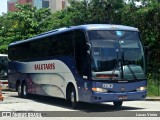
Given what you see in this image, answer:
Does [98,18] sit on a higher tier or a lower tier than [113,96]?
higher

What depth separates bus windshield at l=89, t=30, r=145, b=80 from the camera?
15820 millimetres

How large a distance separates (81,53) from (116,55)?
4.80 ft

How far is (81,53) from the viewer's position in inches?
654

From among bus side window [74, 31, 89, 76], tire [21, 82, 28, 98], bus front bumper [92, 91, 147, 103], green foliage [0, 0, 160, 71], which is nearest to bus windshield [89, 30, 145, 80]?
bus side window [74, 31, 89, 76]

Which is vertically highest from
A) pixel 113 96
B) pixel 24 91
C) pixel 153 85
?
pixel 113 96

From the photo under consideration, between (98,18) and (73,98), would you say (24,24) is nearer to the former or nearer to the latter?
(98,18)

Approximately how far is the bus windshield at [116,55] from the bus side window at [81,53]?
0.44 meters

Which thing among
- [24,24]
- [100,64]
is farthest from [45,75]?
[24,24]

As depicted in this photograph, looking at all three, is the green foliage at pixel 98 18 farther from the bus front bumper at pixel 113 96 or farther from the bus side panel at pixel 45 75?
the bus front bumper at pixel 113 96

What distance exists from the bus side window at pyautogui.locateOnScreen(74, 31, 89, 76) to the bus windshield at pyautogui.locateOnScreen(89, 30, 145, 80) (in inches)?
17.4

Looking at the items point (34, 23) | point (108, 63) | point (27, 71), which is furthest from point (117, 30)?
point (34, 23)

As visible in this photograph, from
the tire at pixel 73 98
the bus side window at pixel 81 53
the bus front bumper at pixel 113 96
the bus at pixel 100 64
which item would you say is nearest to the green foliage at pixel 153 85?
the bus at pixel 100 64

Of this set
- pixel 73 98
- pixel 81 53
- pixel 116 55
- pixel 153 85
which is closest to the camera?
pixel 116 55

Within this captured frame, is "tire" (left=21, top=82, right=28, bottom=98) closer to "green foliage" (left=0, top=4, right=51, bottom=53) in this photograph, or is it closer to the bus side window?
the bus side window
